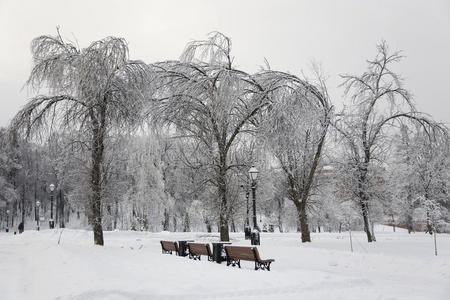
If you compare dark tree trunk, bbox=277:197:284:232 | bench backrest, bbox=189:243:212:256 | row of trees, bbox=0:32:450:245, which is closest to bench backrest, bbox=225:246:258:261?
bench backrest, bbox=189:243:212:256

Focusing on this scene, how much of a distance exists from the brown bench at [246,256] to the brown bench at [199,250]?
104cm

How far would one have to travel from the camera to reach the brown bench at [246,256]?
1151cm

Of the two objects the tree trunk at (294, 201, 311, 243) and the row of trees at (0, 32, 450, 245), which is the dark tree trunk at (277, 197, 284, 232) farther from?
the tree trunk at (294, 201, 311, 243)

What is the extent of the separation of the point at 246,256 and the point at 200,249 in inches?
123

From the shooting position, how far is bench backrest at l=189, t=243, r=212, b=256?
1398 cm

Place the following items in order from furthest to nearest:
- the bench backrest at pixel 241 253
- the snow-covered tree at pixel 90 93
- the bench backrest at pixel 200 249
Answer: the snow-covered tree at pixel 90 93
the bench backrest at pixel 200 249
the bench backrest at pixel 241 253

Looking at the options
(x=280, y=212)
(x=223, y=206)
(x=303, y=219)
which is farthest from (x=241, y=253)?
(x=280, y=212)

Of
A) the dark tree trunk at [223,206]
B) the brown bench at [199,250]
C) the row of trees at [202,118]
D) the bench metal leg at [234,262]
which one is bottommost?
the bench metal leg at [234,262]

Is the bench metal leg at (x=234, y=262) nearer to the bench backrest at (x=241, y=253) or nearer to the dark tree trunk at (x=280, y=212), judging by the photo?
the bench backrest at (x=241, y=253)

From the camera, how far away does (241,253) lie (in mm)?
12359

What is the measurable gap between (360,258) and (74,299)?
9.89 m

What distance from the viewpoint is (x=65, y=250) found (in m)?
14.6

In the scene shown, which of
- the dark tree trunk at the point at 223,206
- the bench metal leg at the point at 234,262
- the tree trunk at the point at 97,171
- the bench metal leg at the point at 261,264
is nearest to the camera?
the bench metal leg at the point at 261,264

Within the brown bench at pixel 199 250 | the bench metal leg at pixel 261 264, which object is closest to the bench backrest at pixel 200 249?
the brown bench at pixel 199 250
